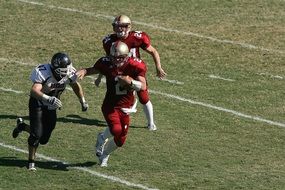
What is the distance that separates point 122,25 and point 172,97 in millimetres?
2664

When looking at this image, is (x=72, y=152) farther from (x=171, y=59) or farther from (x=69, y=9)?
(x=69, y=9)

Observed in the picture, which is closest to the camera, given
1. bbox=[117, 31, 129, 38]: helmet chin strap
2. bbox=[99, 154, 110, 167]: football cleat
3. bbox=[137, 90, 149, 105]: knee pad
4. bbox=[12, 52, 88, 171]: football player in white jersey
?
bbox=[12, 52, 88, 171]: football player in white jersey

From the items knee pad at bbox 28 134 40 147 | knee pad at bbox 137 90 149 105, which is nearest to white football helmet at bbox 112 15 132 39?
knee pad at bbox 137 90 149 105

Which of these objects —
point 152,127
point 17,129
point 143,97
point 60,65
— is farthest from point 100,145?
point 152,127

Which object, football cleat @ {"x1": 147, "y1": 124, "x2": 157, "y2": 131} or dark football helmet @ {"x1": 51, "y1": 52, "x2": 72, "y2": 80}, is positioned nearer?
dark football helmet @ {"x1": 51, "y1": 52, "x2": 72, "y2": 80}

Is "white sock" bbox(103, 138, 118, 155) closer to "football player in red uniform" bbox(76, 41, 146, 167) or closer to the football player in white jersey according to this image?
"football player in red uniform" bbox(76, 41, 146, 167)

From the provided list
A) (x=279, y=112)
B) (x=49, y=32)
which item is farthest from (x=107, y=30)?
(x=279, y=112)

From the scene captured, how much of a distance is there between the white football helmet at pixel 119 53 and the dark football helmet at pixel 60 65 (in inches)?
23.8

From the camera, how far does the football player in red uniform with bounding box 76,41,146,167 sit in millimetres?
11703

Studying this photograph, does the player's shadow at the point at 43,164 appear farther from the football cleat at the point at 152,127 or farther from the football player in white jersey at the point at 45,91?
the football cleat at the point at 152,127

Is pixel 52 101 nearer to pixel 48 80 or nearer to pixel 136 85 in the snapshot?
pixel 48 80

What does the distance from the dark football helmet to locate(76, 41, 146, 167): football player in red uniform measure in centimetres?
22

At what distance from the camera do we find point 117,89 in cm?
1185

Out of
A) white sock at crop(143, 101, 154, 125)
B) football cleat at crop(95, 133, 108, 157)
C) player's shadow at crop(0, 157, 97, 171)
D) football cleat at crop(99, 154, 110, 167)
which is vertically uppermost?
white sock at crop(143, 101, 154, 125)
